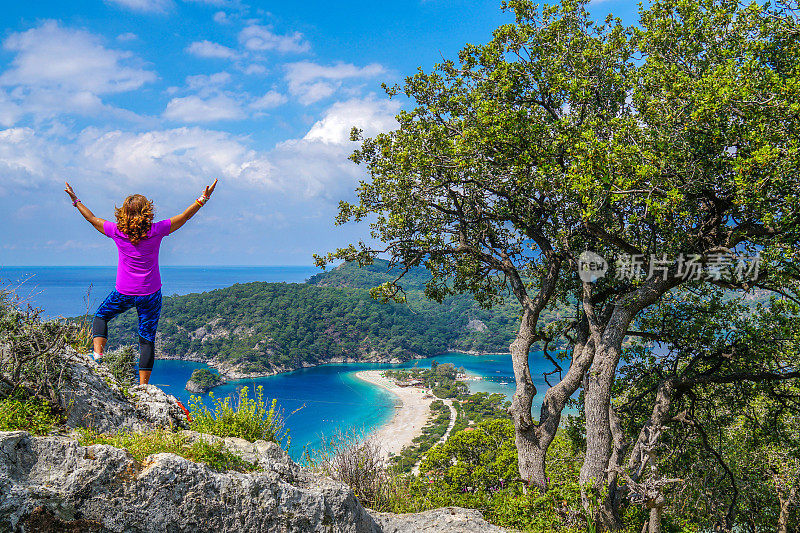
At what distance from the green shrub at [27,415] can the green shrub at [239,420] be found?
1.06 metres

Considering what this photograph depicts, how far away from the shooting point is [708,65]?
7.16m

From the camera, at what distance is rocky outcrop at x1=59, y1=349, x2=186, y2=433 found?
3740mm

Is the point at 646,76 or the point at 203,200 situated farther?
the point at 646,76

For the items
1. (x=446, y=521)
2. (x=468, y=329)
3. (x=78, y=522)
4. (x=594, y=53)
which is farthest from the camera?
(x=468, y=329)

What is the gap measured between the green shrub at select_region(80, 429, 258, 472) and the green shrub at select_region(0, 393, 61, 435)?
11.4 inches

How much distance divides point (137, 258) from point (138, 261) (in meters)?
0.04

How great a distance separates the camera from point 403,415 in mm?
69250

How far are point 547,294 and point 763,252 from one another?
3.28 m

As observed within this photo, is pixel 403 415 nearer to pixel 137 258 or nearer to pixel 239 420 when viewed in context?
pixel 239 420

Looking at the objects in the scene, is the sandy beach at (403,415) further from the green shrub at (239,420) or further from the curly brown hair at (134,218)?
the curly brown hair at (134,218)

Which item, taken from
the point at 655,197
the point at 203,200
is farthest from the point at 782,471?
the point at 203,200

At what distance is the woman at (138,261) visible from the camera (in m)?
4.42

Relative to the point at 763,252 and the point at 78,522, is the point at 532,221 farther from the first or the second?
the point at 78,522

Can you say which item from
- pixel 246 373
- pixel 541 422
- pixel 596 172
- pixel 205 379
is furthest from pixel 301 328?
pixel 596 172
